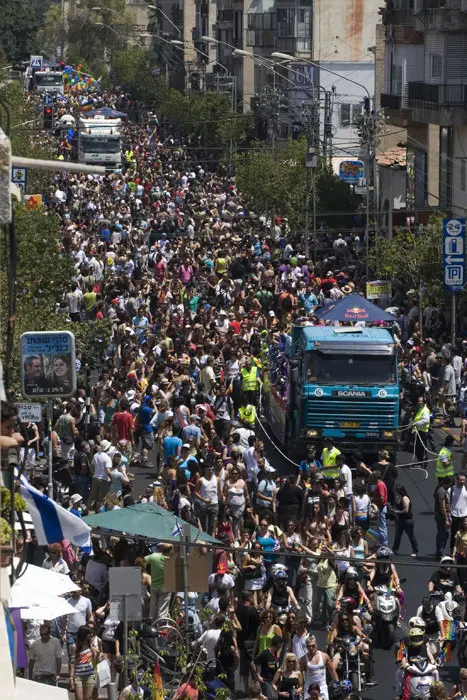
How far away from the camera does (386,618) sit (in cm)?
1867

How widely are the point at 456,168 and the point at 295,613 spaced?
35819 mm

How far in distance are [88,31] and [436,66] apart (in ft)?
378

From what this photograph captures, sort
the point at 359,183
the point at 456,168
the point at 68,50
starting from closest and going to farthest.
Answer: the point at 456,168 < the point at 359,183 < the point at 68,50

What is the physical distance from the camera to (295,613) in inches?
710

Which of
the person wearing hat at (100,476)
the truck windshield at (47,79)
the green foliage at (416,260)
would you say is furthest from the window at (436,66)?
the truck windshield at (47,79)

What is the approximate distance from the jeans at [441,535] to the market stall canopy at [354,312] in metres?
7.64

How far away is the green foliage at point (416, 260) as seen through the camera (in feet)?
132

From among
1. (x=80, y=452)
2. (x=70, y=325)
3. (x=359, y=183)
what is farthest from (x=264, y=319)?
(x=359, y=183)

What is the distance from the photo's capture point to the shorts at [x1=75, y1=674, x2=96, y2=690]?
634 inches

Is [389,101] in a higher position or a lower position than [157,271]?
higher

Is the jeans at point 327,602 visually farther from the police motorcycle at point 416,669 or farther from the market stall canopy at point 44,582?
the market stall canopy at point 44,582

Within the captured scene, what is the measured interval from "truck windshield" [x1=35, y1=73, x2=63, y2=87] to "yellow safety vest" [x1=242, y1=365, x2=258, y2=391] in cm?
A: 9831

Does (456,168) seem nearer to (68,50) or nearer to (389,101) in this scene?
(389,101)

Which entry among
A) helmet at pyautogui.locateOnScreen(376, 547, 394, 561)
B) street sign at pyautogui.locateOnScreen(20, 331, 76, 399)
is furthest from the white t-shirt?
street sign at pyautogui.locateOnScreen(20, 331, 76, 399)
